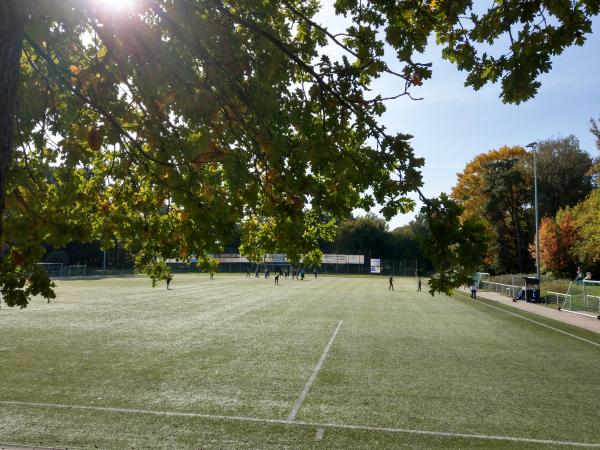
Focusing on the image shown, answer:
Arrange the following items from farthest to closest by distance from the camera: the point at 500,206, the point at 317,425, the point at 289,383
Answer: the point at 500,206
the point at 289,383
the point at 317,425

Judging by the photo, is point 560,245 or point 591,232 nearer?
point 591,232

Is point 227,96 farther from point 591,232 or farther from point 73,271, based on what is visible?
point 73,271

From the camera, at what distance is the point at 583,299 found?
29359 mm

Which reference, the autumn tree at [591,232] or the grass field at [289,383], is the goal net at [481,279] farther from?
the grass field at [289,383]

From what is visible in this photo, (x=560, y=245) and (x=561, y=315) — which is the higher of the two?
(x=560, y=245)

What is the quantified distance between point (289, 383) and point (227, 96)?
8.20m

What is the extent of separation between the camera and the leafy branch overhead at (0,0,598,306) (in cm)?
518

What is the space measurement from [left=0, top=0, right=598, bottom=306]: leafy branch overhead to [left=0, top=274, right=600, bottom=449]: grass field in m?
3.97

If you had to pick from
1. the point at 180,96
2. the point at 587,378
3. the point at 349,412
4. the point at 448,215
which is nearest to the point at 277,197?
the point at 180,96

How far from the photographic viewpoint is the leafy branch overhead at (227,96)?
518 cm

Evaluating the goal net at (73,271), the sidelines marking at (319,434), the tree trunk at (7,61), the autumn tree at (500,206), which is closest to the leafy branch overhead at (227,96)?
the tree trunk at (7,61)

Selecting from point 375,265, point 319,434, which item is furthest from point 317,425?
point 375,265

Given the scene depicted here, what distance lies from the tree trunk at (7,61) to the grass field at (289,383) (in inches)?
230

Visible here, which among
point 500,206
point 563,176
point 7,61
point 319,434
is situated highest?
point 563,176
